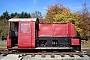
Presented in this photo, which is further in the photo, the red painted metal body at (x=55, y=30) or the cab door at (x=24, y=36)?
the red painted metal body at (x=55, y=30)

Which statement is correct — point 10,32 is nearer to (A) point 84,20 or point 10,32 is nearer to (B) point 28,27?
(B) point 28,27

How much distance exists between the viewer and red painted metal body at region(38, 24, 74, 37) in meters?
14.4

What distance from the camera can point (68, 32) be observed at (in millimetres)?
14359

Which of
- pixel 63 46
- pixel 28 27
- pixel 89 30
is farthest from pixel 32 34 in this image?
pixel 89 30

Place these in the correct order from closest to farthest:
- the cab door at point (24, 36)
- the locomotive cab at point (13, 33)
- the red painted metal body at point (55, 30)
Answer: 1. the cab door at point (24, 36)
2. the locomotive cab at point (13, 33)
3. the red painted metal body at point (55, 30)

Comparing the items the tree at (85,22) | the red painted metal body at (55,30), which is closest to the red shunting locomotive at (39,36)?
the red painted metal body at (55,30)

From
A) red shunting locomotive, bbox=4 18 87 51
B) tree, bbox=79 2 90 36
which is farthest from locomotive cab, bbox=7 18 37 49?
tree, bbox=79 2 90 36

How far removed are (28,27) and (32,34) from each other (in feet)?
1.95

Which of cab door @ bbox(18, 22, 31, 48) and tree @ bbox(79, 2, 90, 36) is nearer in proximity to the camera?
cab door @ bbox(18, 22, 31, 48)

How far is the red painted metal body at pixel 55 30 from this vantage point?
14367 mm

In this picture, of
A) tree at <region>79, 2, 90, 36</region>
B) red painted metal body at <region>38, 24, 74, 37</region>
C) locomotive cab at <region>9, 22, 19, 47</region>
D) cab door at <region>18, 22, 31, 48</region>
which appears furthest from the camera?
tree at <region>79, 2, 90, 36</region>

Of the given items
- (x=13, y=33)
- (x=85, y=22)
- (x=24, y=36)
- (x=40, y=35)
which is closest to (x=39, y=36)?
(x=40, y=35)

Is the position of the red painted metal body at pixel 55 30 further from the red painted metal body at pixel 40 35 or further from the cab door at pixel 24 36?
the cab door at pixel 24 36

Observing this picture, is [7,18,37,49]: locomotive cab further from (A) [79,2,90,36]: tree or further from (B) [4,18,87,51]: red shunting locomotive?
(A) [79,2,90,36]: tree
